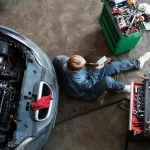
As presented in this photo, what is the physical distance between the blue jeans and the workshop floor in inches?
5.7

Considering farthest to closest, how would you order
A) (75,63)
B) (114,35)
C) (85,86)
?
1. (114,35)
2. (85,86)
3. (75,63)

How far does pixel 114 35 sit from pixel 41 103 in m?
1.38

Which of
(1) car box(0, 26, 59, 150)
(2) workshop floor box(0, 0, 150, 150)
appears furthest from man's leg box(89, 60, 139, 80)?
(1) car box(0, 26, 59, 150)

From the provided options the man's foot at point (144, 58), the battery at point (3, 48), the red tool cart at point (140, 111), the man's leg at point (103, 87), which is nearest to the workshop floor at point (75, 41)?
the man's foot at point (144, 58)

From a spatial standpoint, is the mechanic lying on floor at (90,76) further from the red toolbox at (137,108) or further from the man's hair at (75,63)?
the red toolbox at (137,108)

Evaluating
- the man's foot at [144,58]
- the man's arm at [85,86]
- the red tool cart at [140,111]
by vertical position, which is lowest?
the red tool cart at [140,111]

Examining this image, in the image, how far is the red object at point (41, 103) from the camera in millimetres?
2684

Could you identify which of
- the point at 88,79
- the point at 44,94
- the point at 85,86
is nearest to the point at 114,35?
the point at 88,79

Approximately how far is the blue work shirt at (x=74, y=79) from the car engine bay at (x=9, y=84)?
0.52 metres

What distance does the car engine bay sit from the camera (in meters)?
2.66

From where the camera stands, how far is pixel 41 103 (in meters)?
2.70

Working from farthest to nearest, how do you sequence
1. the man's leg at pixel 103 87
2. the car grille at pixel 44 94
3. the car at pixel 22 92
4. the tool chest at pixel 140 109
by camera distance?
the man's leg at pixel 103 87 → the tool chest at pixel 140 109 → the car grille at pixel 44 94 → the car at pixel 22 92

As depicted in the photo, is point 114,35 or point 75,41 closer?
point 114,35

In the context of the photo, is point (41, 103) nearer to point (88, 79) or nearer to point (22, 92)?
point (22, 92)
